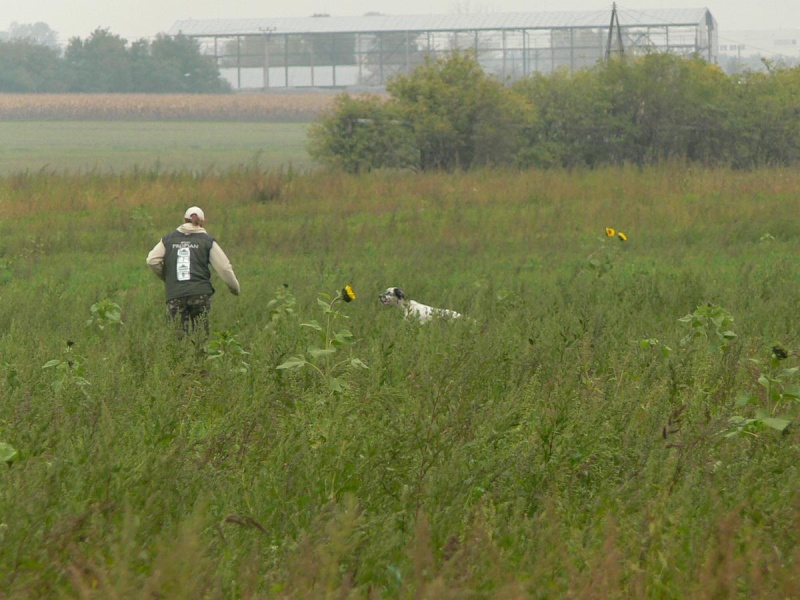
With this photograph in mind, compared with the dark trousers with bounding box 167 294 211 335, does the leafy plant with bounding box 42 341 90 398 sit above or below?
below

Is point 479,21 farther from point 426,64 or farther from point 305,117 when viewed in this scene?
point 426,64

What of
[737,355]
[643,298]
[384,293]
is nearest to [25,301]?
[384,293]

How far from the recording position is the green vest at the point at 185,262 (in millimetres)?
9266

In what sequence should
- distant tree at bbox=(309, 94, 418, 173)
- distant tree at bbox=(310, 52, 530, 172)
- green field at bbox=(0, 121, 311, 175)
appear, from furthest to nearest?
green field at bbox=(0, 121, 311, 175) → distant tree at bbox=(310, 52, 530, 172) → distant tree at bbox=(309, 94, 418, 173)

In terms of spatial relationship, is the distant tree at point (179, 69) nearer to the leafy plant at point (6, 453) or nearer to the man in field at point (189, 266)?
the man in field at point (189, 266)

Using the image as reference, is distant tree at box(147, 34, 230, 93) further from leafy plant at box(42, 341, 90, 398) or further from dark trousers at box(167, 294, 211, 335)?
leafy plant at box(42, 341, 90, 398)

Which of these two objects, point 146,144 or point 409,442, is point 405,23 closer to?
point 146,144

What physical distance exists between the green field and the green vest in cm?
2316

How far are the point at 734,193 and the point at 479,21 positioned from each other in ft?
152

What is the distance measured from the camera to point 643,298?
1119 centimetres

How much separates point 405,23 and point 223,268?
60.3 m

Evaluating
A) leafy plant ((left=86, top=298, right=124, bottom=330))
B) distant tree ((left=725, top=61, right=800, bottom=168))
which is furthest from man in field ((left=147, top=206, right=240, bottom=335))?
distant tree ((left=725, top=61, right=800, bottom=168))

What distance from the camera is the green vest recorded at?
9266 mm

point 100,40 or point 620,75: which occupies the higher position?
point 100,40
